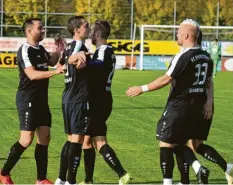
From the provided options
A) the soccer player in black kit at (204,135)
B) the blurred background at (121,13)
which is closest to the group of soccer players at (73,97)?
the soccer player in black kit at (204,135)

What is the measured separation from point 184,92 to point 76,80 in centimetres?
134

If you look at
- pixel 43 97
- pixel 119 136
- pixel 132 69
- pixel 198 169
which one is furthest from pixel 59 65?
pixel 132 69

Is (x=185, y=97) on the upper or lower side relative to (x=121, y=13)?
upper

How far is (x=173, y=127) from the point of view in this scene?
902cm

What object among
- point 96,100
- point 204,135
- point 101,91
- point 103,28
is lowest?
point 204,135

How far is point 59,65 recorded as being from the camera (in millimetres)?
9602

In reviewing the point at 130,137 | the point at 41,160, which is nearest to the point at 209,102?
the point at 41,160

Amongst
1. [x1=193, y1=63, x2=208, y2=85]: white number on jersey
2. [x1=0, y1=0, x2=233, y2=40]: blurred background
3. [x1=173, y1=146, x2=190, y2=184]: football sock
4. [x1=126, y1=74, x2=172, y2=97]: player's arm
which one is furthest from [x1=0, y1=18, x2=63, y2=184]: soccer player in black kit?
[x1=0, y1=0, x2=233, y2=40]: blurred background

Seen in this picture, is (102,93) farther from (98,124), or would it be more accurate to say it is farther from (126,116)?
(126,116)

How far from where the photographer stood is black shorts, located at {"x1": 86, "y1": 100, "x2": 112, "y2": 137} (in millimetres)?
9391

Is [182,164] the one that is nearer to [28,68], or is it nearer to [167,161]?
[167,161]

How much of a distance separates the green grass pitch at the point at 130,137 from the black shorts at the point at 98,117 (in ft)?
3.79

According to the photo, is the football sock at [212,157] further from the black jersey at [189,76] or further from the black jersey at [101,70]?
the black jersey at [101,70]

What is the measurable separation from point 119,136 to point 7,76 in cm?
2126
